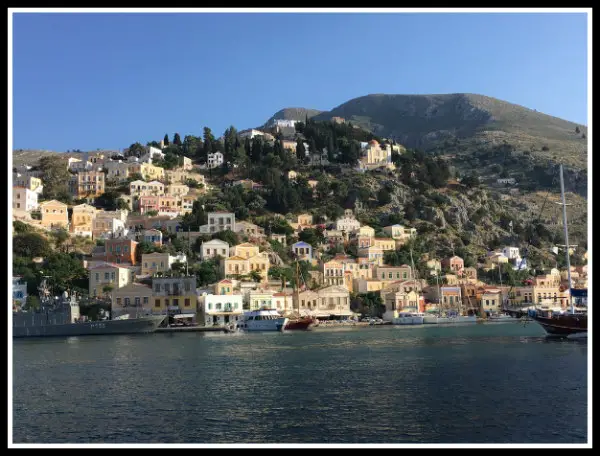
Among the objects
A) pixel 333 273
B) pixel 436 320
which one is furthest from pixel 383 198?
pixel 436 320

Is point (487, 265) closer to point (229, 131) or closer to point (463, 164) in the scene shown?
point (229, 131)

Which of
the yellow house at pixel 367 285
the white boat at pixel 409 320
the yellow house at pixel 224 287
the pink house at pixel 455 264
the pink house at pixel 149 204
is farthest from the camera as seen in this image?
the pink house at pixel 149 204

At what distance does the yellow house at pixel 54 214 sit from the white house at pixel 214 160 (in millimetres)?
27183

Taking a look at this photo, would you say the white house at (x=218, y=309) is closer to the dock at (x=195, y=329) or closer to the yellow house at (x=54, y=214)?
the dock at (x=195, y=329)

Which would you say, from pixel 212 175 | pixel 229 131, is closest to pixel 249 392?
pixel 212 175

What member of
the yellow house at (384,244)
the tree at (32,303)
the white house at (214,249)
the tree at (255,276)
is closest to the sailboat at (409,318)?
the tree at (255,276)

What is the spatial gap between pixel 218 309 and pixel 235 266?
7.80 m

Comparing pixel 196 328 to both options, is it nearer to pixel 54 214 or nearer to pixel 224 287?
pixel 224 287

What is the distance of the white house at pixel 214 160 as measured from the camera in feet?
308

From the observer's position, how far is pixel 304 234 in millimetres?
71875

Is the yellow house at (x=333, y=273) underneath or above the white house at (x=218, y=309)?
above

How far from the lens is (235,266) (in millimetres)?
60906

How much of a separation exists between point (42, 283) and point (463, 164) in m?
102
